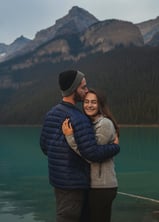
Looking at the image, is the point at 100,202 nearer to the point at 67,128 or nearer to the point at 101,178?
the point at 101,178

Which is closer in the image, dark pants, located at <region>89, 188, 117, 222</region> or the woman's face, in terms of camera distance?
dark pants, located at <region>89, 188, 117, 222</region>

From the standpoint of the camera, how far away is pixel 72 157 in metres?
3.84

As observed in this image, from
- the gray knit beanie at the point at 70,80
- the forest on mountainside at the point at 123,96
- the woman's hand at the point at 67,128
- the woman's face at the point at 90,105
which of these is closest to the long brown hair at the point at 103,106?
the woman's face at the point at 90,105

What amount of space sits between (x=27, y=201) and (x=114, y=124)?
44.8ft

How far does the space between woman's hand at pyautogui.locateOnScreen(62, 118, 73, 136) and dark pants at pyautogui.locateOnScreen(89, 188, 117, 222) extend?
565 millimetres

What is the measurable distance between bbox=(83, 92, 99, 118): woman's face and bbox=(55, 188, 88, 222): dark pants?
2.49 ft

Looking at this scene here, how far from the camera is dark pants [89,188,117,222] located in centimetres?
389

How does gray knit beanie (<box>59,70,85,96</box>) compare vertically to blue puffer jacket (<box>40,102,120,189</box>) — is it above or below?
above

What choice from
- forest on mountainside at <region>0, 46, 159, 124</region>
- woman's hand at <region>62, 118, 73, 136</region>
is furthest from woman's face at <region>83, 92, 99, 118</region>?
forest on mountainside at <region>0, 46, 159, 124</region>

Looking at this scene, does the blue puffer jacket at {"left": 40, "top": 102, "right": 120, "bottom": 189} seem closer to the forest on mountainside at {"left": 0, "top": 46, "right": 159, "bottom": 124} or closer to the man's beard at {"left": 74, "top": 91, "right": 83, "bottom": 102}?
the man's beard at {"left": 74, "top": 91, "right": 83, "bottom": 102}

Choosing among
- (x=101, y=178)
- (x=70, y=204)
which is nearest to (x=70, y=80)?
(x=101, y=178)

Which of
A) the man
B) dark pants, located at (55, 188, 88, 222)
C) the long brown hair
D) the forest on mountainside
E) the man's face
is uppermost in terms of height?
the forest on mountainside

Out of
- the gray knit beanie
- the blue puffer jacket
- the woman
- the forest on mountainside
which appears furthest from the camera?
the forest on mountainside

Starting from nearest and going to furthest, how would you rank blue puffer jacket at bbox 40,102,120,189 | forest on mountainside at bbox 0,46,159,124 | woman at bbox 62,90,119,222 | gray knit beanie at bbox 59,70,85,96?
blue puffer jacket at bbox 40,102,120,189
woman at bbox 62,90,119,222
gray knit beanie at bbox 59,70,85,96
forest on mountainside at bbox 0,46,159,124
